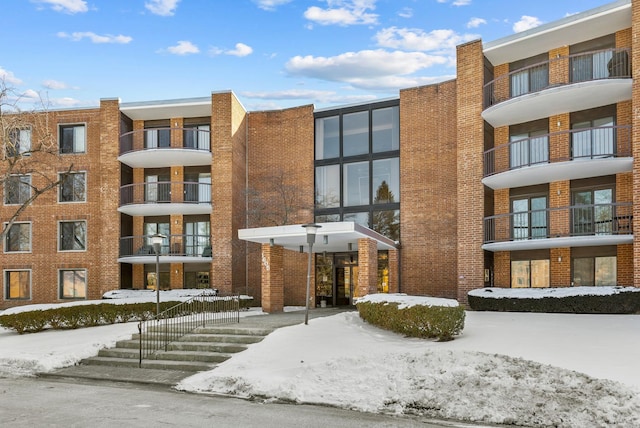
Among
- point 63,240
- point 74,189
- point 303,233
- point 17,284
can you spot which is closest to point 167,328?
point 303,233

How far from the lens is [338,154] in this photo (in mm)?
27000

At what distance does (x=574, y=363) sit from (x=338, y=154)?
744 inches

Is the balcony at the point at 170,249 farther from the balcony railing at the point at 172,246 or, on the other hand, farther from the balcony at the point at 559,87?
the balcony at the point at 559,87

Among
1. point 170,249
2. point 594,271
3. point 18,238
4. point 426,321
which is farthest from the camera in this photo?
point 18,238

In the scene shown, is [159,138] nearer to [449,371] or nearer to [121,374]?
[121,374]

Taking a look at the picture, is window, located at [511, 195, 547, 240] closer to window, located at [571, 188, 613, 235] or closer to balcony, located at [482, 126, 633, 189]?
balcony, located at [482, 126, 633, 189]

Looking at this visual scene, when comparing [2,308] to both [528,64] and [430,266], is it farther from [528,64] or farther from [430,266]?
[528,64]

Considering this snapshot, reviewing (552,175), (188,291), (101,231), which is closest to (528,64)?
(552,175)

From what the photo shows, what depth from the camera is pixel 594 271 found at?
20.5 metres

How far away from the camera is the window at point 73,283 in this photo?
2789 cm

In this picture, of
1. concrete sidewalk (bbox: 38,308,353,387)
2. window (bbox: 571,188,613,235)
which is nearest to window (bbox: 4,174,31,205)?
concrete sidewalk (bbox: 38,308,353,387)

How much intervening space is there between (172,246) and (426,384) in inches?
826

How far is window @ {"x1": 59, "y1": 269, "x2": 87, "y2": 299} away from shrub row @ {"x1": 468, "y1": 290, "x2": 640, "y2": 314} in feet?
65.6

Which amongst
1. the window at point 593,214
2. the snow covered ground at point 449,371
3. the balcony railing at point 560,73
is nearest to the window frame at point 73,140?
the snow covered ground at point 449,371
